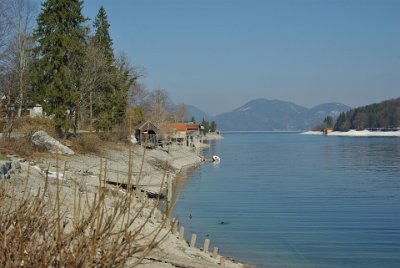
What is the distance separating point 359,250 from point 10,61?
38802mm

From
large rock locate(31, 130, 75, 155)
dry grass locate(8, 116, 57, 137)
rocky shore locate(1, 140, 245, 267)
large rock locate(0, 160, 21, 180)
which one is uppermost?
dry grass locate(8, 116, 57, 137)

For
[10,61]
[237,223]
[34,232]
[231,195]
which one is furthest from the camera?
[10,61]

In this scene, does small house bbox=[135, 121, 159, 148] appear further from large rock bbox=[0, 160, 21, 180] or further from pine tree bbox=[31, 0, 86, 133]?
large rock bbox=[0, 160, 21, 180]

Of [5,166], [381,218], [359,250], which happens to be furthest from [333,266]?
[5,166]

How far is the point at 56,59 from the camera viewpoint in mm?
43000

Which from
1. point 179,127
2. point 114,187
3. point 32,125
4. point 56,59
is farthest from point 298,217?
point 179,127

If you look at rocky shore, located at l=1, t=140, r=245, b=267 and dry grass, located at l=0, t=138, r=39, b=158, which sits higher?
dry grass, located at l=0, t=138, r=39, b=158

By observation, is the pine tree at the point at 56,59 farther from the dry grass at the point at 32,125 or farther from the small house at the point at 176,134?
the small house at the point at 176,134

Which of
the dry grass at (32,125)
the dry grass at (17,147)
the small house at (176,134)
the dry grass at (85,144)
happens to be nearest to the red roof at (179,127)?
the small house at (176,134)

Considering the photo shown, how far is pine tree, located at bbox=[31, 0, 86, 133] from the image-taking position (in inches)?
1686

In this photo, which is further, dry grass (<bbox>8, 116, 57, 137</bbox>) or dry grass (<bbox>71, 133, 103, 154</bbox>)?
dry grass (<bbox>71, 133, 103, 154</bbox>)

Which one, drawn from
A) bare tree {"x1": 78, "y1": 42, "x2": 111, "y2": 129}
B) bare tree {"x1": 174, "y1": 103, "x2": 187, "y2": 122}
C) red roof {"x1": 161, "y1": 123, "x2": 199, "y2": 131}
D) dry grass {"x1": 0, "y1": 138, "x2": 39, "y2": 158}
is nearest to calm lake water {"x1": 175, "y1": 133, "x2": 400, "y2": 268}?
dry grass {"x1": 0, "y1": 138, "x2": 39, "y2": 158}

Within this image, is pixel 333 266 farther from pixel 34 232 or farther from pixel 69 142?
pixel 69 142

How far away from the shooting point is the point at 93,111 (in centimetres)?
5644
